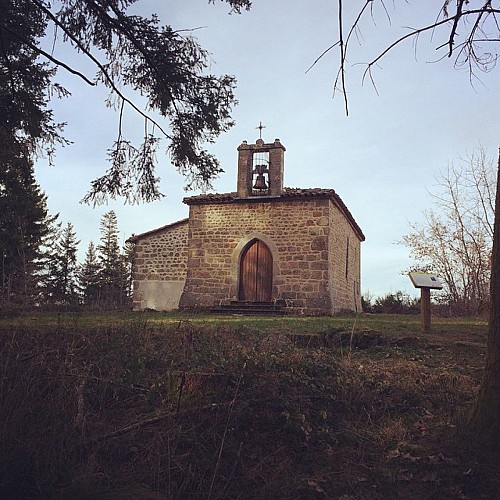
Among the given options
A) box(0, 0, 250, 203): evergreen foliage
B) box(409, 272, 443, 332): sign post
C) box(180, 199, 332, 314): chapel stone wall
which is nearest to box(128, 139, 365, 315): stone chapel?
box(180, 199, 332, 314): chapel stone wall

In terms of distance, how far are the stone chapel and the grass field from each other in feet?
33.0

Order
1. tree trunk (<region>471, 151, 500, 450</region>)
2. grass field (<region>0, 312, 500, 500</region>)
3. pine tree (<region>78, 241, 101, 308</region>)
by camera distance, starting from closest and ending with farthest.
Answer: grass field (<region>0, 312, 500, 500</region>), tree trunk (<region>471, 151, 500, 450</region>), pine tree (<region>78, 241, 101, 308</region>)

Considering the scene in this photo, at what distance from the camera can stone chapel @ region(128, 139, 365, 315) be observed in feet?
51.1

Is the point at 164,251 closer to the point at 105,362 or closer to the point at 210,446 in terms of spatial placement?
the point at 105,362

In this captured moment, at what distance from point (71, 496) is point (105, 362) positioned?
1.89 metres

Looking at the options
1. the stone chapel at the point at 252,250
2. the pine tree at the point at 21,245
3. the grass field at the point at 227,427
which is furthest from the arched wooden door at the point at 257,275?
the grass field at the point at 227,427

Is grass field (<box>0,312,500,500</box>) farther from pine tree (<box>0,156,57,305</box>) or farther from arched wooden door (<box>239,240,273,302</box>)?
pine tree (<box>0,156,57,305</box>)

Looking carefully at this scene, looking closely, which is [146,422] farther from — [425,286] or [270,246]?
[270,246]

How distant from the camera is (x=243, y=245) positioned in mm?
16453

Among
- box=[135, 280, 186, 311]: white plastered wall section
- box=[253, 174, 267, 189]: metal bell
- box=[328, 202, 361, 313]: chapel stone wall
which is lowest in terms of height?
box=[135, 280, 186, 311]: white plastered wall section

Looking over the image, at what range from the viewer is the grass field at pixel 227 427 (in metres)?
3.22

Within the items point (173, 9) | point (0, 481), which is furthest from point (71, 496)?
point (173, 9)

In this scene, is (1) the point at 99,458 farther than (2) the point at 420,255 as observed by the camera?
No

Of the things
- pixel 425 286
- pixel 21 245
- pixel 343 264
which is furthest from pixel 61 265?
pixel 425 286
